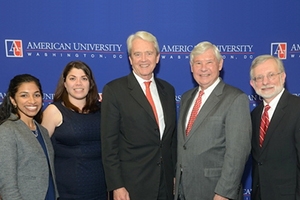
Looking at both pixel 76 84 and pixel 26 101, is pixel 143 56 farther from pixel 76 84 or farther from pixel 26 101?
pixel 26 101

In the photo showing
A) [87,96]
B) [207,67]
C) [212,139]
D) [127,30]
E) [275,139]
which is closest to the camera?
[275,139]

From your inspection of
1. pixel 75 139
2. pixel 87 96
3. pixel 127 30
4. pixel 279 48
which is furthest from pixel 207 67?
pixel 279 48

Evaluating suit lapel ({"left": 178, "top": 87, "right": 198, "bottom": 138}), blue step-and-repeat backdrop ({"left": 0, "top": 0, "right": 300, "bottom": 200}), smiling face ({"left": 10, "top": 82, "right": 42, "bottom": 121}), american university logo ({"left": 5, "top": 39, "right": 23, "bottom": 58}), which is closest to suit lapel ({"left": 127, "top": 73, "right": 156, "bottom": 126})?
suit lapel ({"left": 178, "top": 87, "right": 198, "bottom": 138})

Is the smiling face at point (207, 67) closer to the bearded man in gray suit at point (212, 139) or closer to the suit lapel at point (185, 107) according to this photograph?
the bearded man in gray suit at point (212, 139)

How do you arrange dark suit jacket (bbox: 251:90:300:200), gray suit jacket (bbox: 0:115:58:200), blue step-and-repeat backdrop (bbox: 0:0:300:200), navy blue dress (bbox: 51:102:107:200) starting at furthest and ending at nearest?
1. blue step-and-repeat backdrop (bbox: 0:0:300:200)
2. navy blue dress (bbox: 51:102:107:200)
3. dark suit jacket (bbox: 251:90:300:200)
4. gray suit jacket (bbox: 0:115:58:200)

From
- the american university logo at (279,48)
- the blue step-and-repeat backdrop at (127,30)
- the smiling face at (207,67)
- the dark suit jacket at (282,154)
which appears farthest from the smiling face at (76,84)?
the american university logo at (279,48)

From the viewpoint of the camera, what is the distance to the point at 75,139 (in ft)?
8.37

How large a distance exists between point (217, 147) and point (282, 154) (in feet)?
1.37

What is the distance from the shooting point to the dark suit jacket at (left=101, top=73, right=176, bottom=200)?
8.16 ft

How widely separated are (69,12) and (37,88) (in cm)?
144

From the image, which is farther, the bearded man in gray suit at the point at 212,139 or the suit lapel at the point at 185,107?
the suit lapel at the point at 185,107

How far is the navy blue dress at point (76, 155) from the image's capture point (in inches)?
101

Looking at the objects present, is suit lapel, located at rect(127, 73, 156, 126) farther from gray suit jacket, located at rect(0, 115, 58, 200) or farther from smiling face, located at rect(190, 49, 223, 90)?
gray suit jacket, located at rect(0, 115, 58, 200)

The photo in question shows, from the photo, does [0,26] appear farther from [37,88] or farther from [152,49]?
[152,49]
